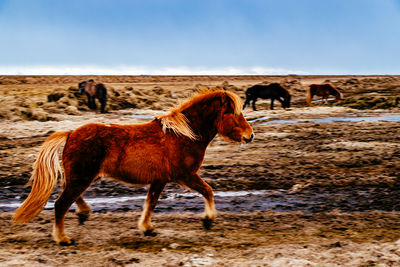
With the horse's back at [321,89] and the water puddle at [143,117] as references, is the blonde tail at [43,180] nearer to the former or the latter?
the water puddle at [143,117]

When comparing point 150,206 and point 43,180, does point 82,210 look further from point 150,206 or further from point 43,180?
point 150,206

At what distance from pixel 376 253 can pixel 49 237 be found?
10.4ft

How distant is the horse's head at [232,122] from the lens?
3.93m

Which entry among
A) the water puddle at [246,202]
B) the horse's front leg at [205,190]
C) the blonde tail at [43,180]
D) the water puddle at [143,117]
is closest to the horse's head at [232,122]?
the horse's front leg at [205,190]

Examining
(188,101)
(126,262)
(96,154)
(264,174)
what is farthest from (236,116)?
(264,174)

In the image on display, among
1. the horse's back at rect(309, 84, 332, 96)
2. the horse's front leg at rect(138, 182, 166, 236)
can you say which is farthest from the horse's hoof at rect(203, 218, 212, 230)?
the horse's back at rect(309, 84, 332, 96)

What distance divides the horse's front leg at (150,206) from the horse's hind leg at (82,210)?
0.74m

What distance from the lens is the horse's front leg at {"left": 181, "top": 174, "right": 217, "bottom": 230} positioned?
12.6 feet

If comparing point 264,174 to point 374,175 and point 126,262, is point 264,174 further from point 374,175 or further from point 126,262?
point 126,262

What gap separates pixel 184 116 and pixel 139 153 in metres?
0.66

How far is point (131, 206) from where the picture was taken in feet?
16.7

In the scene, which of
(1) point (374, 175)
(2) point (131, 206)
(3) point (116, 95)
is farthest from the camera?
(3) point (116, 95)

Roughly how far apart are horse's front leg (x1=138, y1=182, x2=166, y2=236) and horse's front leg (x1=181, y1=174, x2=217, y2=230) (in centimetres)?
27


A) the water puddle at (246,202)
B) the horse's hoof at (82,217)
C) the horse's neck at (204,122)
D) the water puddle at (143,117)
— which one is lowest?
the water puddle at (143,117)
